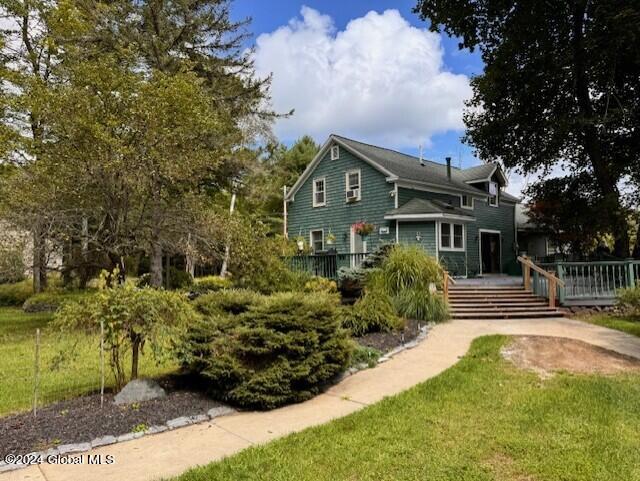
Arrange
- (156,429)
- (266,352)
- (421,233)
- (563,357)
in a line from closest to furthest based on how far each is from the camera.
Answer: (156,429) < (266,352) < (563,357) < (421,233)

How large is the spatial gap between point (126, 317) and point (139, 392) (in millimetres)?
800

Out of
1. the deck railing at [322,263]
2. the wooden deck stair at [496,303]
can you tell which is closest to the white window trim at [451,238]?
the deck railing at [322,263]

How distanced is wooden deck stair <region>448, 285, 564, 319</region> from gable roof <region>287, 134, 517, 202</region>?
6.57 m

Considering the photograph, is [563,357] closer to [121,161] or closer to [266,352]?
[266,352]

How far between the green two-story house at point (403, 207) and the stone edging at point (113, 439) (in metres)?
13.2

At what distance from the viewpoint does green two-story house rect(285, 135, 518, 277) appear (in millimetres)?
17250

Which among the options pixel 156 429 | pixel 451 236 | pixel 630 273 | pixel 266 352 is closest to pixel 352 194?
pixel 451 236

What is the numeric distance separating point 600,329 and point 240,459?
8612mm

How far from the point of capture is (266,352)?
454 centimetres

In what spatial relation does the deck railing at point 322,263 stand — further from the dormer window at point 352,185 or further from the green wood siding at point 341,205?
the dormer window at point 352,185

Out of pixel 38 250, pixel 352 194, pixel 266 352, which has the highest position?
pixel 352 194

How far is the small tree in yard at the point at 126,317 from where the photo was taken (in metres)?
4.18

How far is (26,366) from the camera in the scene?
6559 millimetres

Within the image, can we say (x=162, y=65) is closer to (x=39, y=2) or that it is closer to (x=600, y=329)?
(x=39, y=2)
